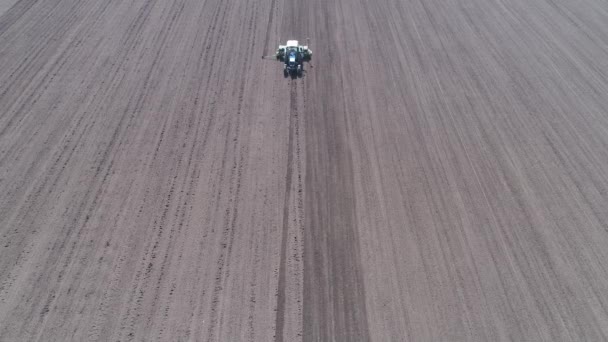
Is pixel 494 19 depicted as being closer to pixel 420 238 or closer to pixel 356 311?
pixel 420 238

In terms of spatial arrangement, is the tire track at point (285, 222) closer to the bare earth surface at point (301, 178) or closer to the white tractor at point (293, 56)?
the bare earth surface at point (301, 178)

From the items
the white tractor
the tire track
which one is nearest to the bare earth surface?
the tire track

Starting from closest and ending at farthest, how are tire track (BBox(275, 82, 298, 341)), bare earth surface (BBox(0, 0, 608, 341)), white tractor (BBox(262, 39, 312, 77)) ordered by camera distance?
tire track (BBox(275, 82, 298, 341)) → bare earth surface (BBox(0, 0, 608, 341)) → white tractor (BBox(262, 39, 312, 77))

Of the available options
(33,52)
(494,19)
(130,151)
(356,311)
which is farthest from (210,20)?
(356,311)

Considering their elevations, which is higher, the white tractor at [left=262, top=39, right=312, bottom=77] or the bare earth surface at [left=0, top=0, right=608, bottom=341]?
the white tractor at [left=262, top=39, right=312, bottom=77]

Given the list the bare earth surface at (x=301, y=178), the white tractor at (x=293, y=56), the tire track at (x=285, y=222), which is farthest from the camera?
the white tractor at (x=293, y=56)

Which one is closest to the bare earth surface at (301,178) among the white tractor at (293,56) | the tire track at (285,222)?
the tire track at (285,222)

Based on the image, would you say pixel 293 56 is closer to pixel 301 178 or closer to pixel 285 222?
pixel 301 178

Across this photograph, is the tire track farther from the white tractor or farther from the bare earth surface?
the white tractor
